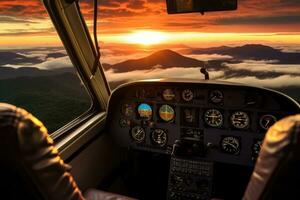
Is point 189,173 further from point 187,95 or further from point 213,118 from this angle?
point 187,95

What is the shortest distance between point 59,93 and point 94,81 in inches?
12.1

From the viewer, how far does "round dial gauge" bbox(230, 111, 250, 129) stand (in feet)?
8.67

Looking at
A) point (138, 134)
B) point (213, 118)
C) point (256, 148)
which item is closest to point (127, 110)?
point (138, 134)

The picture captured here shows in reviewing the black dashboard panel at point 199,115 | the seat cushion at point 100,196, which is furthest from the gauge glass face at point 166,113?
the seat cushion at point 100,196

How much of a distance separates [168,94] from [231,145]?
25.4 inches

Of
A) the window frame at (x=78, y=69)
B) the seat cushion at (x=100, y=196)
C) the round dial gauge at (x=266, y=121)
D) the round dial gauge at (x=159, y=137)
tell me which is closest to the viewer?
the seat cushion at (x=100, y=196)

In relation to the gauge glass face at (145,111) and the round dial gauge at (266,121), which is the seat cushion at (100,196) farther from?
the round dial gauge at (266,121)

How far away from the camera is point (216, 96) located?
269cm

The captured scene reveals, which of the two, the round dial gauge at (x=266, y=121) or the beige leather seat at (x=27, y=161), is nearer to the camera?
the beige leather seat at (x=27, y=161)

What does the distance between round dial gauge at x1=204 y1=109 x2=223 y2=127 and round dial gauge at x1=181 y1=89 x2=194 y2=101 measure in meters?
0.18

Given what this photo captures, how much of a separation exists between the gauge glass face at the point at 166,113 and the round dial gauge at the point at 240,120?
1.61 feet

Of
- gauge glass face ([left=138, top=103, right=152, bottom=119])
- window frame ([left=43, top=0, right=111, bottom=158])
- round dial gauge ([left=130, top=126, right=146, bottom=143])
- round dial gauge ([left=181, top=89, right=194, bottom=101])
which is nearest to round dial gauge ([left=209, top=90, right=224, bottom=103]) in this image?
round dial gauge ([left=181, top=89, right=194, bottom=101])

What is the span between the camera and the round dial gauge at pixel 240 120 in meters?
2.64

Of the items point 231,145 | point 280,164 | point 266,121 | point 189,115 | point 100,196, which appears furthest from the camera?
point 189,115
